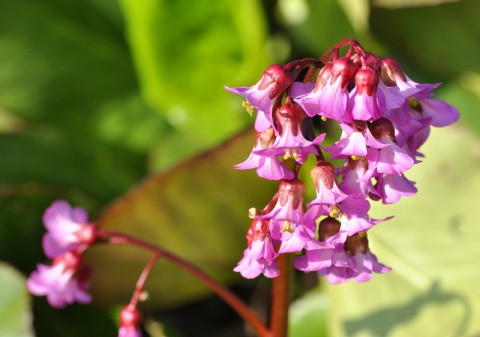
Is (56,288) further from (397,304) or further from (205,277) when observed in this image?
(397,304)

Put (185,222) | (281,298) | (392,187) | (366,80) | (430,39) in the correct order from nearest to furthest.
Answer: (366,80) → (392,187) → (281,298) → (185,222) → (430,39)

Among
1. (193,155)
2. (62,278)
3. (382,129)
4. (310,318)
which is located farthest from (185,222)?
(382,129)

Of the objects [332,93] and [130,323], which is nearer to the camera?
[332,93]

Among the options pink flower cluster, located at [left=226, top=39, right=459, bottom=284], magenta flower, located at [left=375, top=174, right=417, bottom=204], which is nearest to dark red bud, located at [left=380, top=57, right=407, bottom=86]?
pink flower cluster, located at [left=226, top=39, right=459, bottom=284]

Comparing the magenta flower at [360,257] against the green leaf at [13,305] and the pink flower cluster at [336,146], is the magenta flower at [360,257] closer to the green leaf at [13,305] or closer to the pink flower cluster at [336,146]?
the pink flower cluster at [336,146]

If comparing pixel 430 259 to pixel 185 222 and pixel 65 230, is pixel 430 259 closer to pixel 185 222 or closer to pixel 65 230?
pixel 185 222

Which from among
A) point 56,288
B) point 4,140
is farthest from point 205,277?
point 4,140

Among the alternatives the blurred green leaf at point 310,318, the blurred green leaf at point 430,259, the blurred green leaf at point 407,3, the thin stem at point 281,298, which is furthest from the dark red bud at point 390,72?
the blurred green leaf at point 407,3
